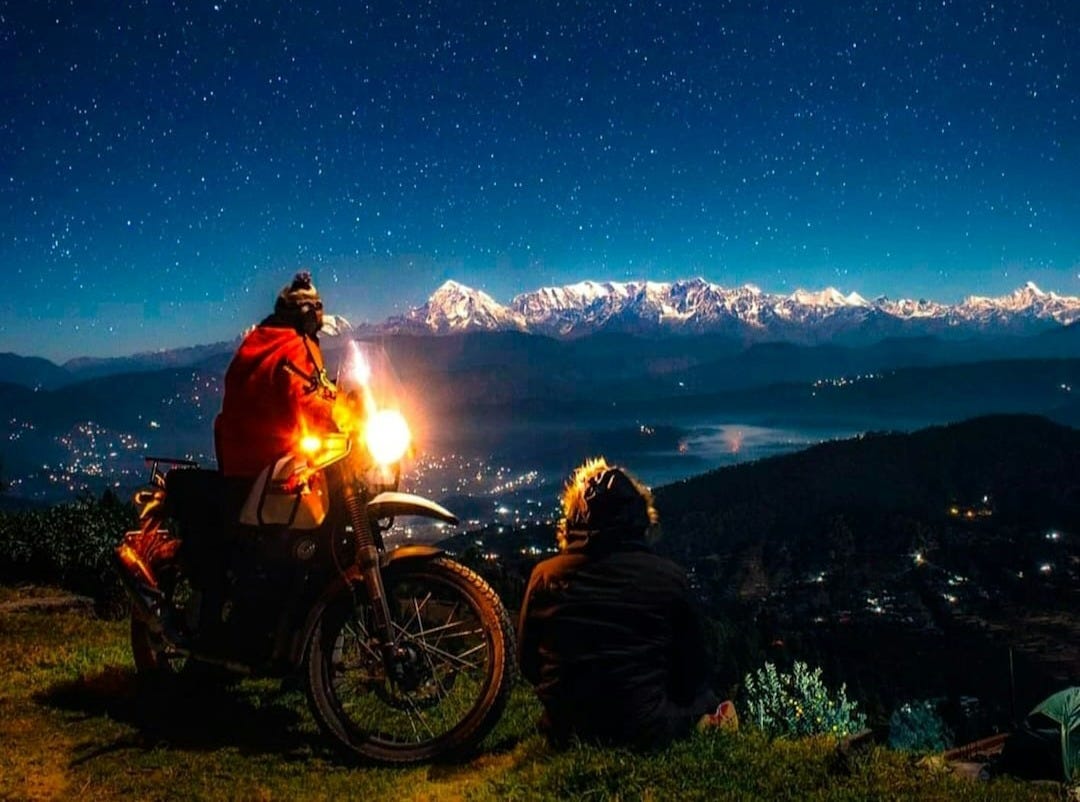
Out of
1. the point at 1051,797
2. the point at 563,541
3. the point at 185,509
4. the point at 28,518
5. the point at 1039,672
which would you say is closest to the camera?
the point at 1051,797

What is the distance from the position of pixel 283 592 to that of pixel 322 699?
858 millimetres

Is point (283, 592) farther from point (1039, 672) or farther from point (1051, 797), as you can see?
point (1039, 672)

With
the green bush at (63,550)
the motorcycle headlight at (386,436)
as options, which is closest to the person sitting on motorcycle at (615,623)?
the motorcycle headlight at (386,436)

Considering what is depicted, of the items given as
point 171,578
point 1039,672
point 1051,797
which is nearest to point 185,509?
point 171,578

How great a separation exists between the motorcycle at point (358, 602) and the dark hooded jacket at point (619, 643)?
47 cm

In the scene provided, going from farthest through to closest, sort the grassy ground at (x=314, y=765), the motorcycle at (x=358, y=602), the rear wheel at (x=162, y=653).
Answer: the rear wheel at (x=162, y=653), the motorcycle at (x=358, y=602), the grassy ground at (x=314, y=765)

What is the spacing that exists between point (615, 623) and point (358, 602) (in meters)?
1.96

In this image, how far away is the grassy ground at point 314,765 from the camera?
18.1ft

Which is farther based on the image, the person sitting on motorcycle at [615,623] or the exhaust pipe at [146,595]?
the exhaust pipe at [146,595]

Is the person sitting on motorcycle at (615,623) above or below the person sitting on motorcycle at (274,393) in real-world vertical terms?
below

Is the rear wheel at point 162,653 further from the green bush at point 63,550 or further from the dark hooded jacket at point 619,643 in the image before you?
the green bush at point 63,550

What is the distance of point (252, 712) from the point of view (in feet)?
24.9

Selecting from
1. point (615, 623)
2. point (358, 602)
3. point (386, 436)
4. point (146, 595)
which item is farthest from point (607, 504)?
point (146, 595)

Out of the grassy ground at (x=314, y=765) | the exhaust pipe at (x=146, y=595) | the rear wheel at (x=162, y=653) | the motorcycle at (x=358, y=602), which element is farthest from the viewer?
the rear wheel at (x=162, y=653)
